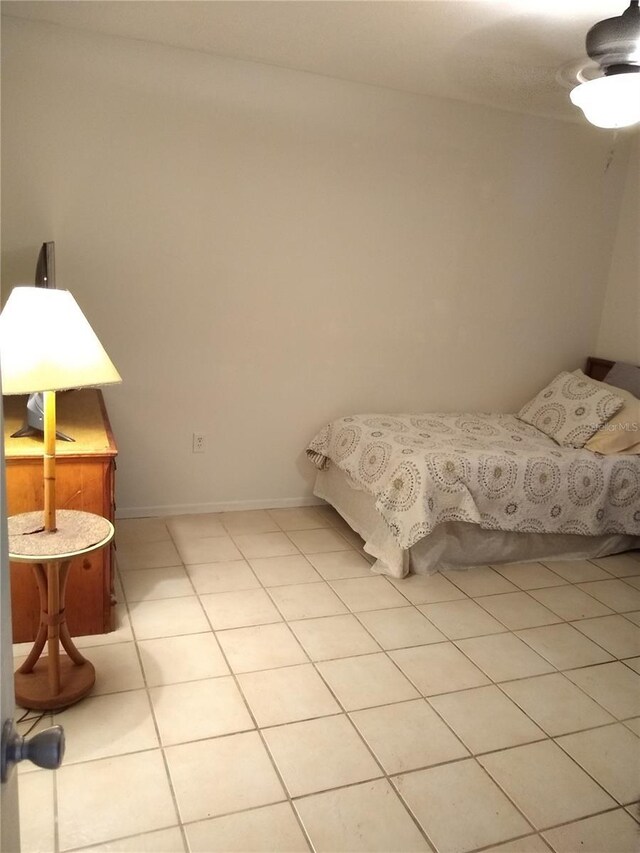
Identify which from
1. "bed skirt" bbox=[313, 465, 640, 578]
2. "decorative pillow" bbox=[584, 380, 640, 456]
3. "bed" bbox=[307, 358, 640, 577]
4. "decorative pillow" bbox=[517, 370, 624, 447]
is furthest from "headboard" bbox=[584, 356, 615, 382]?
"bed skirt" bbox=[313, 465, 640, 578]

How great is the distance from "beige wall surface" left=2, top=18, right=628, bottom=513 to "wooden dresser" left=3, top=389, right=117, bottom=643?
103cm

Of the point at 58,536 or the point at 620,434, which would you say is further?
the point at 620,434

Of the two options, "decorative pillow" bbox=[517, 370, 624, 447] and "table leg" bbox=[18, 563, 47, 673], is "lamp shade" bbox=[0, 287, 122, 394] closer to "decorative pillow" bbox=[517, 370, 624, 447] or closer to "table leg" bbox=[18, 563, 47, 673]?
"table leg" bbox=[18, 563, 47, 673]

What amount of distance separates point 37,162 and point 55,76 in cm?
37

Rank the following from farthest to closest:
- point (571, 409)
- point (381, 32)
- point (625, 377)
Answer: point (625, 377), point (571, 409), point (381, 32)

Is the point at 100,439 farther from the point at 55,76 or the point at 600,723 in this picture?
the point at 600,723

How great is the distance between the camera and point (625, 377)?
150 inches

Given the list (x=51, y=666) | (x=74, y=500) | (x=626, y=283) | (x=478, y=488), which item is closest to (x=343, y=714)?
(x=51, y=666)

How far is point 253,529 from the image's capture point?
332 centimetres

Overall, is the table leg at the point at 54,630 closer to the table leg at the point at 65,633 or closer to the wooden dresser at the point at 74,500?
the table leg at the point at 65,633

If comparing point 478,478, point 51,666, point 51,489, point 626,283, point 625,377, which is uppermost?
point 626,283

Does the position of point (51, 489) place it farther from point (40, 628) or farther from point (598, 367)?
point (598, 367)

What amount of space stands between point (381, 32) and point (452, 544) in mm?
2193

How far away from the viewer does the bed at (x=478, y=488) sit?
2.89 meters
